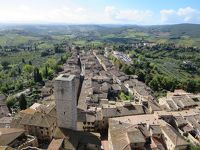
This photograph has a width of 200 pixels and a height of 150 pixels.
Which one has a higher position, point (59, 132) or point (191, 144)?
point (59, 132)

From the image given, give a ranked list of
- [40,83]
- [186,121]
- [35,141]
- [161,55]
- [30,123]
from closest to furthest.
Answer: [35,141], [30,123], [186,121], [40,83], [161,55]

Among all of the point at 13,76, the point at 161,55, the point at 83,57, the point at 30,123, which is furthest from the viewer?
the point at 161,55

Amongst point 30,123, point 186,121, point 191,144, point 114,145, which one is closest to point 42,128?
point 30,123

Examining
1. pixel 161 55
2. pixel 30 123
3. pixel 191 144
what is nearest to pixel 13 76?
pixel 30 123

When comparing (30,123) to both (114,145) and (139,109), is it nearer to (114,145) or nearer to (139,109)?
(114,145)

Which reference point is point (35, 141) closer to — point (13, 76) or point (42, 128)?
point (42, 128)

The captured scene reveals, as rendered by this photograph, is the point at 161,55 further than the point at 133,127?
Yes
